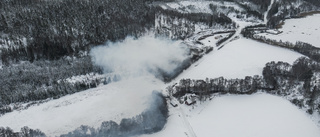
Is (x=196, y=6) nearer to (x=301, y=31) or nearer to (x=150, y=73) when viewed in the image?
(x=301, y=31)

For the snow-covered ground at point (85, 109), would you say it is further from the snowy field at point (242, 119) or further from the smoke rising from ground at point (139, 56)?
the snowy field at point (242, 119)

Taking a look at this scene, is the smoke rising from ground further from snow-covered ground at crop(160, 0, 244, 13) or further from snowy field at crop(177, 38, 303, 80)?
snow-covered ground at crop(160, 0, 244, 13)

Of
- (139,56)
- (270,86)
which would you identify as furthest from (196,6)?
(270,86)

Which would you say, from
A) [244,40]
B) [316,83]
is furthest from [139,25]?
[316,83]

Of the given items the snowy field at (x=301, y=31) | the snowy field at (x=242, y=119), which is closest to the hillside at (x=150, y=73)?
the snowy field at (x=242, y=119)

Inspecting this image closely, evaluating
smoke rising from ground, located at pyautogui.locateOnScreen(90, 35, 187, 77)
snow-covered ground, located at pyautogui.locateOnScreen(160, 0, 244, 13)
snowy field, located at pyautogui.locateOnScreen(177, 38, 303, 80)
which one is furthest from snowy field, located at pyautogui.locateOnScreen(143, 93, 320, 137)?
snow-covered ground, located at pyautogui.locateOnScreen(160, 0, 244, 13)

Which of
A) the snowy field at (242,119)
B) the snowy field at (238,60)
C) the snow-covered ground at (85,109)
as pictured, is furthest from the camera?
the snowy field at (238,60)
